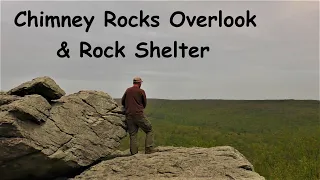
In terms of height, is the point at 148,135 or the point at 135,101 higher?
the point at 135,101

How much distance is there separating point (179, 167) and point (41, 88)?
7.36 m

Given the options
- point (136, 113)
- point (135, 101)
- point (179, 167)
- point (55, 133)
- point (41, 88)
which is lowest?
point (179, 167)

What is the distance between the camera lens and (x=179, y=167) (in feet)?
56.0

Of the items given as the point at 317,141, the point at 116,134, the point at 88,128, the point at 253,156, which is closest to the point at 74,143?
the point at 88,128

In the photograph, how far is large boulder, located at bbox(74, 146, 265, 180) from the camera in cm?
1639

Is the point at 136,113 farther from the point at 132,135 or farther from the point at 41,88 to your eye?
the point at 41,88

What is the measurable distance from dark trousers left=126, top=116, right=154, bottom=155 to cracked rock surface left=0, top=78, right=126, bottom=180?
0.49m

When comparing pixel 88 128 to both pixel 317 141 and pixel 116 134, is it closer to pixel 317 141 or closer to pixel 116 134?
pixel 116 134

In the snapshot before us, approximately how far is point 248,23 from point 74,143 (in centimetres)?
1285

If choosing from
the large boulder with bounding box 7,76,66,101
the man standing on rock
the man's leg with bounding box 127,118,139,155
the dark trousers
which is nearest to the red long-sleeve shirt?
the man standing on rock

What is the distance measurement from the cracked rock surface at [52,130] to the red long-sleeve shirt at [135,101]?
0.87 metres

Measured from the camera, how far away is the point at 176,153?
1867cm

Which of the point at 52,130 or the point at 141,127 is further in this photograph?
the point at 141,127

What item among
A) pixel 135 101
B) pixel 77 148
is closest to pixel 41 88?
pixel 77 148
